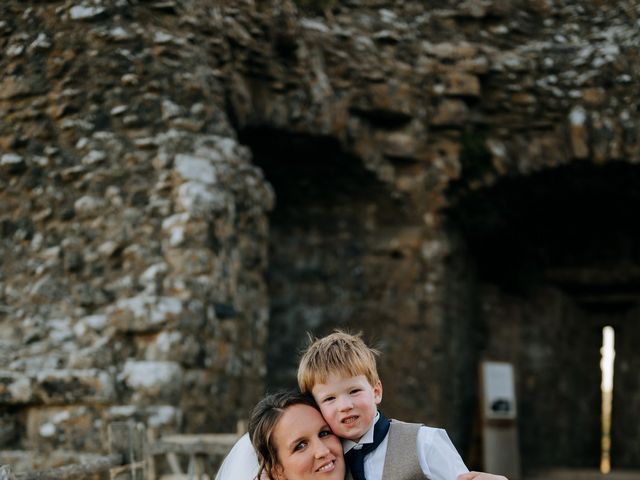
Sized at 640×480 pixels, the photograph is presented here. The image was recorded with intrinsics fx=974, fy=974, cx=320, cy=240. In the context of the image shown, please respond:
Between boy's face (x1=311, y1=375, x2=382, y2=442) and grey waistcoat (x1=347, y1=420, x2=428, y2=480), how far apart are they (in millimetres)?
82

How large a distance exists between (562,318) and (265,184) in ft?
14.8

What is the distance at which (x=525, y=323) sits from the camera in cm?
958

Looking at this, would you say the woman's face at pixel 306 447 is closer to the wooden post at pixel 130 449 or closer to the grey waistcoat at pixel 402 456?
the grey waistcoat at pixel 402 456

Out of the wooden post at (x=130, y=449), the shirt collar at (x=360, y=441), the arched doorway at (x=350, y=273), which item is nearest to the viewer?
the shirt collar at (x=360, y=441)

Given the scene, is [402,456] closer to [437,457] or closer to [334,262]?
[437,457]

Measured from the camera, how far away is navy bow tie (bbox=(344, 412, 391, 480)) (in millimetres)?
2621

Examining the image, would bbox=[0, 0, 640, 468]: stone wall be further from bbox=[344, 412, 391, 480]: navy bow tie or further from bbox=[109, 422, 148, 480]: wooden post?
bbox=[344, 412, 391, 480]: navy bow tie

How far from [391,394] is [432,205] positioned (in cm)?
158

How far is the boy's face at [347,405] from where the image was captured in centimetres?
262

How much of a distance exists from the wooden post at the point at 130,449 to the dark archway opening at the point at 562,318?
566cm

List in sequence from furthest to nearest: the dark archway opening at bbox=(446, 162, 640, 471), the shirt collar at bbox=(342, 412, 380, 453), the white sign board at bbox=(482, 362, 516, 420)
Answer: the dark archway opening at bbox=(446, 162, 640, 471), the white sign board at bbox=(482, 362, 516, 420), the shirt collar at bbox=(342, 412, 380, 453)

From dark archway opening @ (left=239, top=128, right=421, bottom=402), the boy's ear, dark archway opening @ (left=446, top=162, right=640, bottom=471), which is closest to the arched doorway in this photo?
dark archway opening @ (left=239, top=128, right=421, bottom=402)

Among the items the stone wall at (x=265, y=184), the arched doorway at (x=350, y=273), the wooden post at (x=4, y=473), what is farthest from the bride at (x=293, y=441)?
the arched doorway at (x=350, y=273)

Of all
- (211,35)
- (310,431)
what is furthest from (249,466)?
(211,35)
